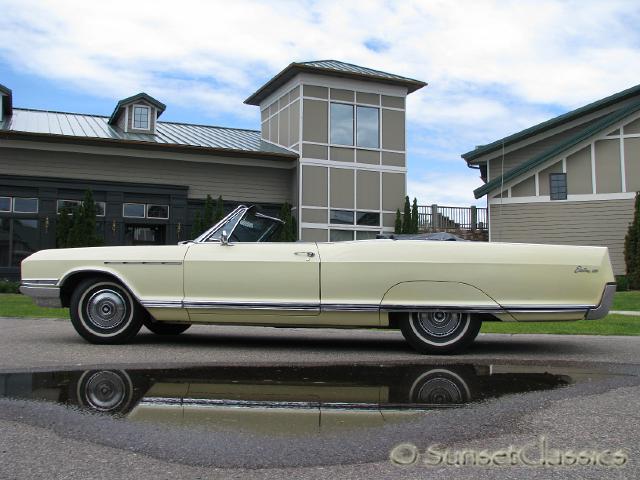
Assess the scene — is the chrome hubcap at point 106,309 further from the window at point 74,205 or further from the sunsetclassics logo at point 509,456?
the window at point 74,205

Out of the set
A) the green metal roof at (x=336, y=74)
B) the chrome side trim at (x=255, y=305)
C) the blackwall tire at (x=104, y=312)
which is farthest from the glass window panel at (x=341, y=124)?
the chrome side trim at (x=255, y=305)

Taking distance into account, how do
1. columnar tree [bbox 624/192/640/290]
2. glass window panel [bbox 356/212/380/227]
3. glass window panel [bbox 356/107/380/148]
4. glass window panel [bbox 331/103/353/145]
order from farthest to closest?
1. glass window panel [bbox 356/107/380/148]
2. glass window panel [bbox 356/212/380/227]
3. glass window panel [bbox 331/103/353/145]
4. columnar tree [bbox 624/192/640/290]

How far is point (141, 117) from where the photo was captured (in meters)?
25.0

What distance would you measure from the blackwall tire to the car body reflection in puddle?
73.0 inches

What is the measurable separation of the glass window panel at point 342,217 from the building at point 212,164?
0.04 meters

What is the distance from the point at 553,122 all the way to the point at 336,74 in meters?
8.27

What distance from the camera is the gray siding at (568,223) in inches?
859

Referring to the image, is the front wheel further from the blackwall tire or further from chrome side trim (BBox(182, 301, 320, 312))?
the blackwall tire

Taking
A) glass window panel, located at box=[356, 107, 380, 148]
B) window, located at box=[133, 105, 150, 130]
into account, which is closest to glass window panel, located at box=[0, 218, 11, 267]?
window, located at box=[133, 105, 150, 130]

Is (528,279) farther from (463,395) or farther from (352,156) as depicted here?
(352,156)

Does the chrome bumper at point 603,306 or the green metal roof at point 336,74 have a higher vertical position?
the green metal roof at point 336,74

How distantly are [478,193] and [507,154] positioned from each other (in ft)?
13.0

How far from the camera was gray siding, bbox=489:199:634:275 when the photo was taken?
21.8 meters

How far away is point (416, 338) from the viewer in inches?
269
